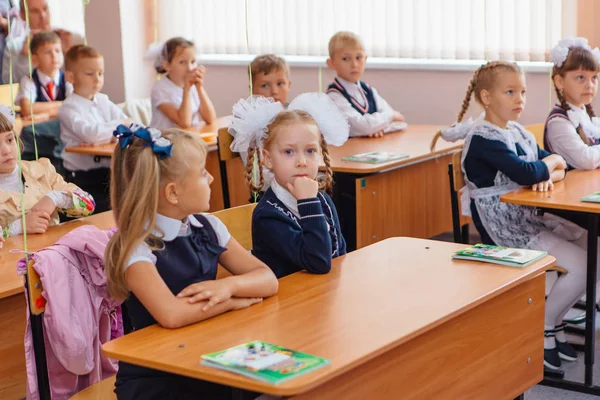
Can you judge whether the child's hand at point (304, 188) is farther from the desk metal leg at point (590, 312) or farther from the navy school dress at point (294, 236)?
the desk metal leg at point (590, 312)

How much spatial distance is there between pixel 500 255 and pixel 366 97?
109 inches

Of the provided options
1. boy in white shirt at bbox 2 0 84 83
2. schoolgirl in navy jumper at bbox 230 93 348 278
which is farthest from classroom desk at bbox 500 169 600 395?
boy in white shirt at bbox 2 0 84 83

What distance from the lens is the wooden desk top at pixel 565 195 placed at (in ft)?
9.45

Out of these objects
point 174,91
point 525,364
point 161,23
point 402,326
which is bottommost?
point 525,364

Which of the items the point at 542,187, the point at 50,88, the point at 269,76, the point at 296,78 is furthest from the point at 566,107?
the point at 50,88

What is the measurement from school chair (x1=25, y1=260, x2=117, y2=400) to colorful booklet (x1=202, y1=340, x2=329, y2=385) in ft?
1.83

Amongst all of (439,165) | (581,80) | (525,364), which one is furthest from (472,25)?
(525,364)

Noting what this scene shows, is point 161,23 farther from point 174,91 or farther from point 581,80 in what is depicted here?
point 581,80

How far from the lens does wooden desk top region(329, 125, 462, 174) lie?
3756mm

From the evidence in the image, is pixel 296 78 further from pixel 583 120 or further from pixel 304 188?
pixel 304 188

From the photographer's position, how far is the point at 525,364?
235 centimetres

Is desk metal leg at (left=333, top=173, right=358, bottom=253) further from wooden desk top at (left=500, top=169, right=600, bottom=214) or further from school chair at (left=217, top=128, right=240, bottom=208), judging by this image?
wooden desk top at (left=500, top=169, right=600, bottom=214)

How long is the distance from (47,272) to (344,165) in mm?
1917

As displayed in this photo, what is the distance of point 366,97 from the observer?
4941 millimetres
